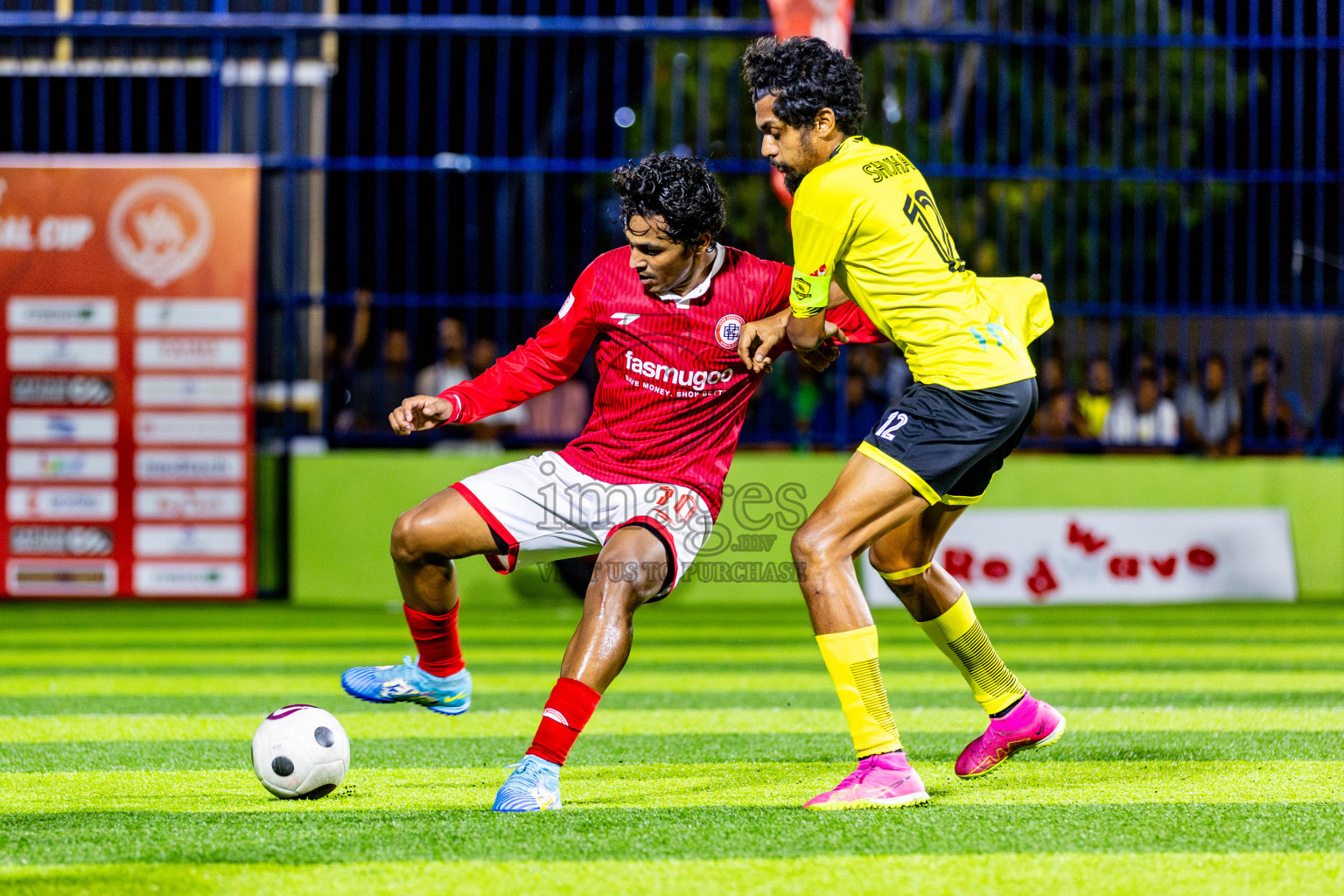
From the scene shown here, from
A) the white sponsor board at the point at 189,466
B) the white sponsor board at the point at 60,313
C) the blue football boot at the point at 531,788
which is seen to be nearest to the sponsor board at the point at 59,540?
the white sponsor board at the point at 189,466

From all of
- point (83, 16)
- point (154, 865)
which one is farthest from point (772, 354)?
point (83, 16)

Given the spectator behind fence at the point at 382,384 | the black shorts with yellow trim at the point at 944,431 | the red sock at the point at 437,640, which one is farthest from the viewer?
the spectator behind fence at the point at 382,384

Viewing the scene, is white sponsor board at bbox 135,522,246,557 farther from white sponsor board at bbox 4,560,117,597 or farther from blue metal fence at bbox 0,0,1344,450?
blue metal fence at bbox 0,0,1344,450

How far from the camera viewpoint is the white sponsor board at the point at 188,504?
1114 centimetres

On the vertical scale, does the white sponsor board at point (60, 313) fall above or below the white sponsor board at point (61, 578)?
above

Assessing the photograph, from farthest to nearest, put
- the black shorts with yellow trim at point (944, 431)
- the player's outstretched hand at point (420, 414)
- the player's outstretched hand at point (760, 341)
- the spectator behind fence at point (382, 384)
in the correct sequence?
the spectator behind fence at point (382, 384) < the player's outstretched hand at point (420, 414) < the player's outstretched hand at point (760, 341) < the black shorts with yellow trim at point (944, 431)

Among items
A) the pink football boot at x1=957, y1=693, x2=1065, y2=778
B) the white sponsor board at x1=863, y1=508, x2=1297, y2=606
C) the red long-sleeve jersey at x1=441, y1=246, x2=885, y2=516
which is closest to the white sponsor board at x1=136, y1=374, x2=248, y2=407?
the white sponsor board at x1=863, y1=508, x2=1297, y2=606

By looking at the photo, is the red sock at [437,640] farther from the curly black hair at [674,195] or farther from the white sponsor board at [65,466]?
the white sponsor board at [65,466]

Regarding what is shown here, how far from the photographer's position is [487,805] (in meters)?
4.21

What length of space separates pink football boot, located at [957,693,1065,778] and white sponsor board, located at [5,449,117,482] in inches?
324

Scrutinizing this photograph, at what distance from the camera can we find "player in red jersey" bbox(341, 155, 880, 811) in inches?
177

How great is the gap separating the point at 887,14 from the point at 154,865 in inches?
526

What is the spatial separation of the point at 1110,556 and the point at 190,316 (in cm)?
687

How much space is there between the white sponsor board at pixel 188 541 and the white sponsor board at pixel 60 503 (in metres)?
0.29
